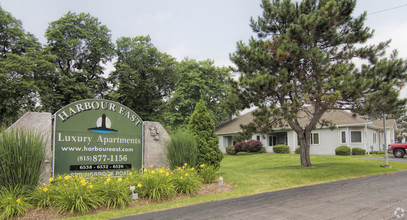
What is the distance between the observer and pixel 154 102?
35.0 metres

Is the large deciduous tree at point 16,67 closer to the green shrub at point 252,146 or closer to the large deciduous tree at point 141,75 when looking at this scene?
the large deciduous tree at point 141,75

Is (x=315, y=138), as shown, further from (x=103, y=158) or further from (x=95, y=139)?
(x=95, y=139)

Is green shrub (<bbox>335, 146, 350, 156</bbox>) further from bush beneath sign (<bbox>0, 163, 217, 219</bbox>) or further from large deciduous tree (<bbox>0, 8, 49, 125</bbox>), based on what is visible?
large deciduous tree (<bbox>0, 8, 49, 125</bbox>)

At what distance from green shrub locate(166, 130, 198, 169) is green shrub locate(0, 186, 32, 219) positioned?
15.4ft

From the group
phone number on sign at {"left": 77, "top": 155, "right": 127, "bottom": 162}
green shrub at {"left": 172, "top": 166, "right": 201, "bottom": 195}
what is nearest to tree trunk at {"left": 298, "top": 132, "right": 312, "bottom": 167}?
green shrub at {"left": 172, "top": 166, "right": 201, "bottom": 195}

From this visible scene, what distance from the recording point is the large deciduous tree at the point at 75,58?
27828mm

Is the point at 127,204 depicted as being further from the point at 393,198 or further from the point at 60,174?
the point at 393,198

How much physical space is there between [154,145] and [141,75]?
26110 mm

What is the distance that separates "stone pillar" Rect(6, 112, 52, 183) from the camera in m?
7.72

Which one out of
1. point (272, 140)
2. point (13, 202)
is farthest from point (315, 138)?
point (13, 202)

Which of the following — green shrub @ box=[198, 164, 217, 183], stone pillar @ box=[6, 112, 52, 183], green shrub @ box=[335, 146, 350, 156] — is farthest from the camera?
green shrub @ box=[335, 146, 350, 156]

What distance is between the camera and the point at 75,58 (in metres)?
29.9

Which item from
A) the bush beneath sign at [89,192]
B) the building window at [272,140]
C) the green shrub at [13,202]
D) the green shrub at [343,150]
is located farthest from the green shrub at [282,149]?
the green shrub at [13,202]

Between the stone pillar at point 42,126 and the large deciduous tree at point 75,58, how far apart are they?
2076 cm
